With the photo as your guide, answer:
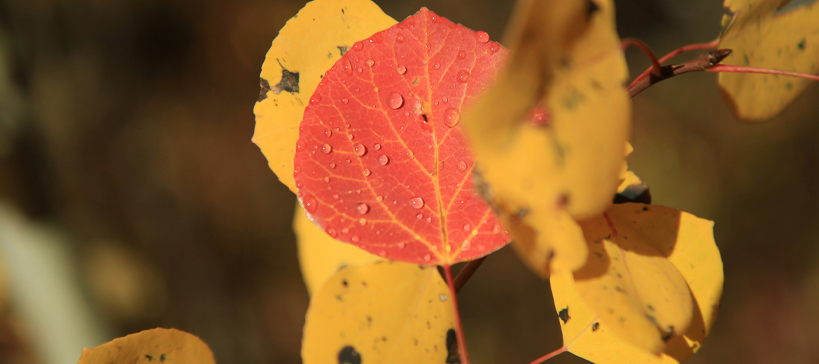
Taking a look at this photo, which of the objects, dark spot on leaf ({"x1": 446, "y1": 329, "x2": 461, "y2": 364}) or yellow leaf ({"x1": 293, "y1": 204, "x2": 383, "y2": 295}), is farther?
yellow leaf ({"x1": 293, "y1": 204, "x2": 383, "y2": 295})

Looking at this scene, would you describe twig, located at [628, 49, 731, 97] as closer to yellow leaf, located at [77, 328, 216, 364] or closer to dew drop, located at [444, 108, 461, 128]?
dew drop, located at [444, 108, 461, 128]

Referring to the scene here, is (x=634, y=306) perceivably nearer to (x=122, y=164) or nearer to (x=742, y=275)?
(x=122, y=164)

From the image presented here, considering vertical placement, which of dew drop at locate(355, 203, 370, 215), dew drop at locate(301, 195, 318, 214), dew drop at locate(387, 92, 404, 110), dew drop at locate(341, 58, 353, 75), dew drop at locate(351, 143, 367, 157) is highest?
dew drop at locate(341, 58, 353, 75)

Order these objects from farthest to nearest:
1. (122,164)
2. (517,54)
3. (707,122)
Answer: (707,122), (122,164), (517,54)

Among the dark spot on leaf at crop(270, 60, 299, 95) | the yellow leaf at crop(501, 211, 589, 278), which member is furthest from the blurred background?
the yellow leaf at crop(501, 211, 589, 278)

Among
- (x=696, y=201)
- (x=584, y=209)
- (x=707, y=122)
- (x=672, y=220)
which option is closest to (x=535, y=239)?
(x=584, y=209)

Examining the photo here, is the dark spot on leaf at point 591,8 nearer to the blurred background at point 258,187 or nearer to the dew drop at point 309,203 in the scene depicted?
the dew drop at point 309,203
